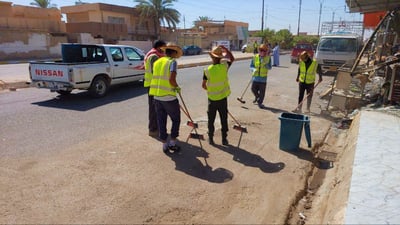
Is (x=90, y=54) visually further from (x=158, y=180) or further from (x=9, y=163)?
(x=158, y=180)

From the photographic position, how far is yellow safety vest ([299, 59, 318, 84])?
779 centimetres

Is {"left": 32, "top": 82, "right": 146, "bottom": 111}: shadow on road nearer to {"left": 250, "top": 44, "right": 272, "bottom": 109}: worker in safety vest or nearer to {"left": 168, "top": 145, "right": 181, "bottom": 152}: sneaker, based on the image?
{"left": 168, "top": 145, "right": 181, "bottom": 152}: sneaker

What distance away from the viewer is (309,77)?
25.9ft

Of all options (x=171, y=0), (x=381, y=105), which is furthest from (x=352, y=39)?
(x=171, y=0)

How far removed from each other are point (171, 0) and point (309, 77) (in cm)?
4112

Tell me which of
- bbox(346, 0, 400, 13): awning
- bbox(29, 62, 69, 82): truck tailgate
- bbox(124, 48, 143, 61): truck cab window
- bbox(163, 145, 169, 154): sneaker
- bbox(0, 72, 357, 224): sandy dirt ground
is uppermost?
bbox(346, 0, 400, 13): awning

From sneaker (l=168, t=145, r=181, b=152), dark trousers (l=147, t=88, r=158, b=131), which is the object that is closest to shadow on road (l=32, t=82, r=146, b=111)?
dark trousers (l=147, t=88, r=158, b=131)

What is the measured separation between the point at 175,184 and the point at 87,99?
255 inches

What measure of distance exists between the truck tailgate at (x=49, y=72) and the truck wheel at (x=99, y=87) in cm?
94

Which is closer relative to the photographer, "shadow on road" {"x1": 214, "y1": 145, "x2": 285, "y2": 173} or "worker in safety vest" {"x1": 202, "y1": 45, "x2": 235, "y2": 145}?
"shadow on road" {"x1": 214, "y1": 145, "x2": 285, "y2": 173}

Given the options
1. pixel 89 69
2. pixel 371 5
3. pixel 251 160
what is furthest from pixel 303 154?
pixel 371 5

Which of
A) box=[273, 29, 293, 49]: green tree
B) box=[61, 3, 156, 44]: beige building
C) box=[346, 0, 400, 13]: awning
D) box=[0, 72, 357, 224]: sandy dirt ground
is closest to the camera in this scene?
box=[0, 72, 357, 224]: sandy dirt ground

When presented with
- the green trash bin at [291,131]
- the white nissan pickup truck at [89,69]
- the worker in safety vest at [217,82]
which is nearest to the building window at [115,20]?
the white nissan pickup truck at [89,69]

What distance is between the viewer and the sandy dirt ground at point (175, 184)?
345cm
